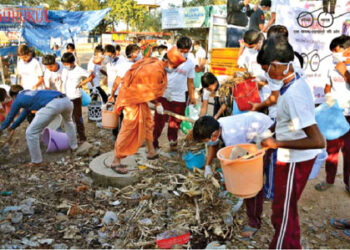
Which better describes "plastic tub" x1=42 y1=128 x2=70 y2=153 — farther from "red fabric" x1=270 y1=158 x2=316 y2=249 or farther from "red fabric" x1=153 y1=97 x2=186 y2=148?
"red fabric" x1=270 y1=158 x2=316 y2=249

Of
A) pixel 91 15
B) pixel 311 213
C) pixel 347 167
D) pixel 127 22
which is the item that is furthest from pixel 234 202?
pixel 127 22

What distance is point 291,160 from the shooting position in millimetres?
2131

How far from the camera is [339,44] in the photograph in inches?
138

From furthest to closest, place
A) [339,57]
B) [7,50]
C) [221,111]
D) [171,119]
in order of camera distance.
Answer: [7,50] < [171,119] < [221,111] < [339,57]

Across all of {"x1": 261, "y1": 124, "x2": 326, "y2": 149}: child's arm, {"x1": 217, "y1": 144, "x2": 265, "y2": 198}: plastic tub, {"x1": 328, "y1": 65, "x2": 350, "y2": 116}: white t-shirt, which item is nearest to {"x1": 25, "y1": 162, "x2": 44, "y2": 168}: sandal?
{"x1": 217, "y1": 144, "x2": 265, "y2": 198}: plastic tub

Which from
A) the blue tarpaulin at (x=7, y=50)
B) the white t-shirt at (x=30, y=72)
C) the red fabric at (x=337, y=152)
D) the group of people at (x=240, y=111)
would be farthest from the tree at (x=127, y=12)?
the red fabric at (x=337, y=152)

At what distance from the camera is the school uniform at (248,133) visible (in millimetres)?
2846

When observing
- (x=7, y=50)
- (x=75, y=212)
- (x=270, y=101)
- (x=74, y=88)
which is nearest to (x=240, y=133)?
(x=270, y=101)

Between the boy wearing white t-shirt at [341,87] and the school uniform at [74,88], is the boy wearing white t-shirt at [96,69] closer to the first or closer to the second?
the school uniform at [74,88]

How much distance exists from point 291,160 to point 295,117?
40 cm

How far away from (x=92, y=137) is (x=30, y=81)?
1.62m

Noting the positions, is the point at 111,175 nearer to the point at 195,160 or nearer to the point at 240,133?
the point at 195,160

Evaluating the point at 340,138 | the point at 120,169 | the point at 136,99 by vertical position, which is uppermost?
the point at 136,99

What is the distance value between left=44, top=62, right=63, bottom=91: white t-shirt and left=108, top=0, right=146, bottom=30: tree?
29.3m
